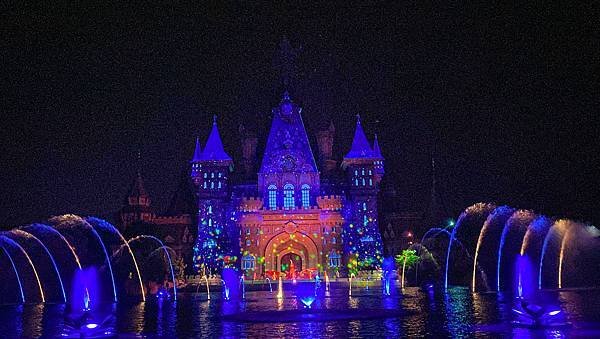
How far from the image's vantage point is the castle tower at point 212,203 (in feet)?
218

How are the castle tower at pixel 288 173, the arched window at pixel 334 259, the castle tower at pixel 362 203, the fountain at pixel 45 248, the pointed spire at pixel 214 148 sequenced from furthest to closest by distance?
the pointed spire at pixel 214 148
the castle tower at pixel 288 173
the castle tower at pixel 362 203
the arched window at pixel 334 259
the fountain at pixel 45 248

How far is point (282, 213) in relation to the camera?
220ft

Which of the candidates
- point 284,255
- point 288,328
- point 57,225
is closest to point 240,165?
point 284,255

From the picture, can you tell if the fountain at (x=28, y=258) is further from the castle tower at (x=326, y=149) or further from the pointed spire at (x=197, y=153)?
the castle tower at (x=326, y=149)

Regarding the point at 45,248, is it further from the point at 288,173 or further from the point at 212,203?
the point at 288,173

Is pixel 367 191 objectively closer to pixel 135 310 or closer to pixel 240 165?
pixel 240 165

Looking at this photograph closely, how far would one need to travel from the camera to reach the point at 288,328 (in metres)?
17.0

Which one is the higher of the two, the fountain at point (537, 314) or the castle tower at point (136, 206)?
the castle tower at point (136, 206)

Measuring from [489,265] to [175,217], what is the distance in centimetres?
4215

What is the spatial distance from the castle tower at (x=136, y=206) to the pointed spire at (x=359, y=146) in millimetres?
25756

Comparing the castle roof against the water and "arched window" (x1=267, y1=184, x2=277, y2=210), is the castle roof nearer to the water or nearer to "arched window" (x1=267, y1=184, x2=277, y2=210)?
"arched window" (x1=267, y1=184, x2=277, y2=210)

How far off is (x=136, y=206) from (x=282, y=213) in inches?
779

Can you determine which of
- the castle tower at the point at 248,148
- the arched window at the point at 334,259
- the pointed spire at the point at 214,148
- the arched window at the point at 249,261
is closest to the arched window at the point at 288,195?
the arched window at the point at 249,261

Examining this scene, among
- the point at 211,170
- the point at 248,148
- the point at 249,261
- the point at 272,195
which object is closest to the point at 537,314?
the point at 249,261
